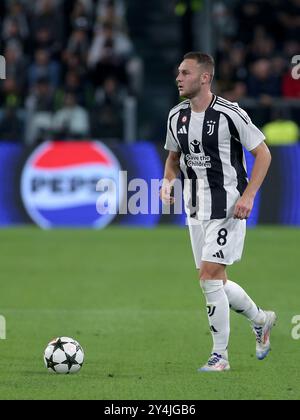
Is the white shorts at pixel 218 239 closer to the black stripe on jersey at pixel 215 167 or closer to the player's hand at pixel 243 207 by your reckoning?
the black stripe on jersey at pixel 215 167

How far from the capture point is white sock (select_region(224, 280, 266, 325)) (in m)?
8.31

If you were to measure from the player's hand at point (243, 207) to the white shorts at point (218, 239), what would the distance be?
10.8 inches

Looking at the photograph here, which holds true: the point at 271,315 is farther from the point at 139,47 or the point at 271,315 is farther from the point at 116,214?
the point at 139,47

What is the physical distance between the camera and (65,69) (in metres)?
21.3

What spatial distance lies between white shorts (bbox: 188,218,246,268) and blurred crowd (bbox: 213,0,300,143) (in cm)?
1092

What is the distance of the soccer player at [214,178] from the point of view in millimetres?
8141

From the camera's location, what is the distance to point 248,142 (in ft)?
26.7

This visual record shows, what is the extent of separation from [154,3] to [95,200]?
7.23 meters

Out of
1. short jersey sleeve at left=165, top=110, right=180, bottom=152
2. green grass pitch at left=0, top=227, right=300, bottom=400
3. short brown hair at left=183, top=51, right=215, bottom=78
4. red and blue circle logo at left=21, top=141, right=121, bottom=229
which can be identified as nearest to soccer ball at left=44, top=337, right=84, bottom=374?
green grass pitch at left=0, top=227, right=300, bottom=400

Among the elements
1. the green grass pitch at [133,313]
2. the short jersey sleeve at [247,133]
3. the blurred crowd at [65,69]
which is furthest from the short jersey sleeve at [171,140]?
the blurred crowd at [65,69]

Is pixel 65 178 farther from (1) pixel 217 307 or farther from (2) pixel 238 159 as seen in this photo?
(1) pixel 217 307

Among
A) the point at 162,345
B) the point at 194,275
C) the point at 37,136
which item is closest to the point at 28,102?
the point at 37,136

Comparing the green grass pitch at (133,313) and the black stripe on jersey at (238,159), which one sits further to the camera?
the black stripe on jersey at (238,159)

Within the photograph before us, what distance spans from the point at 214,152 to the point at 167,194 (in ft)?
1.48
